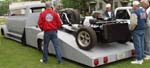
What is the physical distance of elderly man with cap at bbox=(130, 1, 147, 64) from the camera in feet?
22.9

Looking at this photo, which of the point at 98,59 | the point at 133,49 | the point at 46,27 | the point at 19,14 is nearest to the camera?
the point at 98,59

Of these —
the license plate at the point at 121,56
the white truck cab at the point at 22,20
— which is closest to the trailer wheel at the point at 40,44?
the white truck cab at the point at 22,20

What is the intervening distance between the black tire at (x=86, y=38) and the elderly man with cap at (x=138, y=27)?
109cm

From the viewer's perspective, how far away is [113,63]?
744 cm

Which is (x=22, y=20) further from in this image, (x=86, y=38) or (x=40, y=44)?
(x=86, y=38)

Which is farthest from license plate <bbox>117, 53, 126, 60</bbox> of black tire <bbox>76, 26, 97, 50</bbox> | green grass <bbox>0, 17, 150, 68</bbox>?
black tire <bbox>76, 26, 97, 50</bbox>

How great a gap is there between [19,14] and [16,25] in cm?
48

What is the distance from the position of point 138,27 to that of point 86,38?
1.43m

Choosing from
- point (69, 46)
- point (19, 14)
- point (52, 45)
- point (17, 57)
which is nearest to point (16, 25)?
point (19, 14)

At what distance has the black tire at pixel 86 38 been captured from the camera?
676 centimetres

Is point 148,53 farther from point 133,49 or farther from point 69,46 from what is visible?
point 69,46

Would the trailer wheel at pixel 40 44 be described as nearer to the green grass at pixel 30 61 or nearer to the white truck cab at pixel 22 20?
the green grass at pixel 30 61

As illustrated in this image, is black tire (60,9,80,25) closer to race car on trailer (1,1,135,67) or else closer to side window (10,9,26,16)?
race car on trailer (1,1,135,67)

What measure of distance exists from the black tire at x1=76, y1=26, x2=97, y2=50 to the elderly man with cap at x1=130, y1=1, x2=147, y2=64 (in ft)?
3.59
